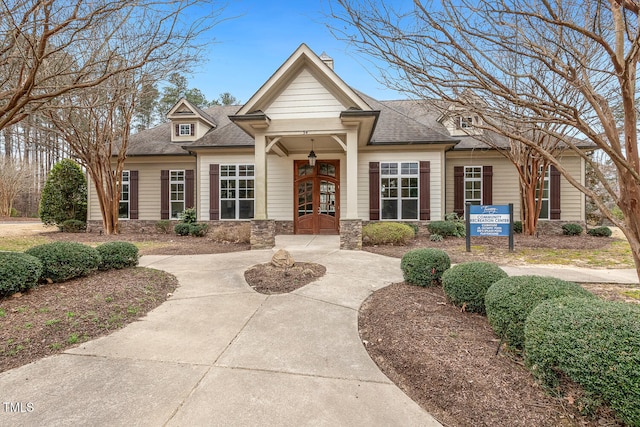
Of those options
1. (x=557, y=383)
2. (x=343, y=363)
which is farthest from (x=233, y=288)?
(x=557, y=383)

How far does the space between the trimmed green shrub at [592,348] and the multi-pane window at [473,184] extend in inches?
459

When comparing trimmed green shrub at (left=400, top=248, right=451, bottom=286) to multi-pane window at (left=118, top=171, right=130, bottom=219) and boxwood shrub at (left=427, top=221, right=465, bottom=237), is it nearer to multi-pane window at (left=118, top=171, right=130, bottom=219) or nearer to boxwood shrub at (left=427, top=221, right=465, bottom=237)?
boxwood shrub at (left=427, top=221, right=465, bottom=237)

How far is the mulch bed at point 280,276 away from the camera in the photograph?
478 centimetres

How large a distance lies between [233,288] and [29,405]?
2.77m

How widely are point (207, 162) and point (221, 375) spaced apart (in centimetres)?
1170

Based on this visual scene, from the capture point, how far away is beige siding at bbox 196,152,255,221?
12.9 meters

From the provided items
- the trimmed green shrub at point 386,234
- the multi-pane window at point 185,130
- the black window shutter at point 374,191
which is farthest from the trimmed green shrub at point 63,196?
the trimmed green shrub at point 386,234

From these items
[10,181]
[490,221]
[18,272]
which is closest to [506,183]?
[490,221]

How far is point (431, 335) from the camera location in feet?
10.1

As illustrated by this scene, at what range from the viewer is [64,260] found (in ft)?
15.2

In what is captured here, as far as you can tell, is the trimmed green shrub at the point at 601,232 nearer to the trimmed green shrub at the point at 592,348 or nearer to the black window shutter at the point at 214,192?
the trimmed green shrub at the point at 592,348

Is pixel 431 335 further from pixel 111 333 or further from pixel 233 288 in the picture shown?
pixel 111 333

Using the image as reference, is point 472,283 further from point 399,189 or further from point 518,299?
point 399,189

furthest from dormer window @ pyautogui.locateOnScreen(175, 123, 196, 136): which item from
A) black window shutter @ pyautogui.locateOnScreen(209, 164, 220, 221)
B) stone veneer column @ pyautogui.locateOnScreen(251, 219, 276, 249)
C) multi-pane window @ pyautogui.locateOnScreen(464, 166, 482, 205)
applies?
multi-pane window @ pyautogui.locateOnScreen(464, 166, 482, 205)
